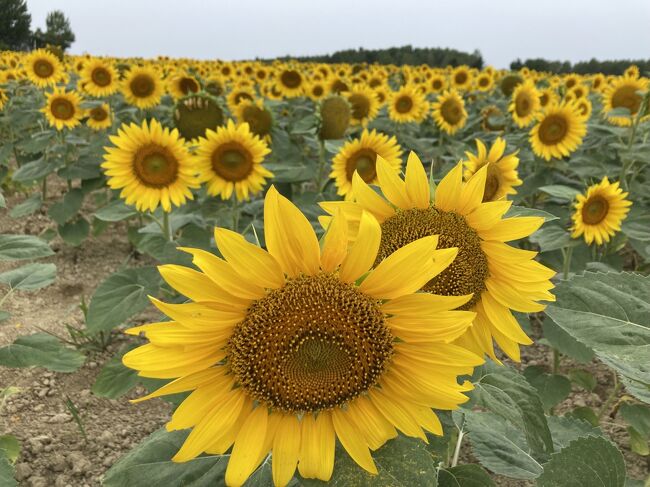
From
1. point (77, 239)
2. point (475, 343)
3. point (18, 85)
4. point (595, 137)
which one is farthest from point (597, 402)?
point (18, 85)

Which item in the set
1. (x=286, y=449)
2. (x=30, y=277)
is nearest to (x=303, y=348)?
(x=286, y=449)

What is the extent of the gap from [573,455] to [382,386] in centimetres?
39

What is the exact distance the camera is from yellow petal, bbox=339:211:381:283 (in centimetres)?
94

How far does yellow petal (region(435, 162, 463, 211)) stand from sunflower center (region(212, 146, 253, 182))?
2.26 meters

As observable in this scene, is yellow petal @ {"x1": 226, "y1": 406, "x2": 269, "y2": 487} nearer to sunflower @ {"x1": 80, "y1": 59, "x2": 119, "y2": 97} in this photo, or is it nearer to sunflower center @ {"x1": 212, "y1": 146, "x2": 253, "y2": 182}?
sunflower center @ {"x1": 212, "y1": 146, "x2": 253, "y2": 182}

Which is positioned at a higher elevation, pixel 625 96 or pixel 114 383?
pixel 625 96

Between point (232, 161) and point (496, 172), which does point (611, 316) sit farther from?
point (232, 161)

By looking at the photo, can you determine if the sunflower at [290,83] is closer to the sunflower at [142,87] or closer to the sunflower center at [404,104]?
the sunflower center at [404,104]

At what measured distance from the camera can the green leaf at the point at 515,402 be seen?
1.36 meters

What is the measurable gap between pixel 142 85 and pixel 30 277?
3.55 meters

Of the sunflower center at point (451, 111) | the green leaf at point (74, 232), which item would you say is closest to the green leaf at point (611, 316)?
the green leaf at point (74, 232)

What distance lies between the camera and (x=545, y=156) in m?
4.62

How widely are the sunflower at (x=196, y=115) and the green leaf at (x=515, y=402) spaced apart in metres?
2.91

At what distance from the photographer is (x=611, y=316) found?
112cm
